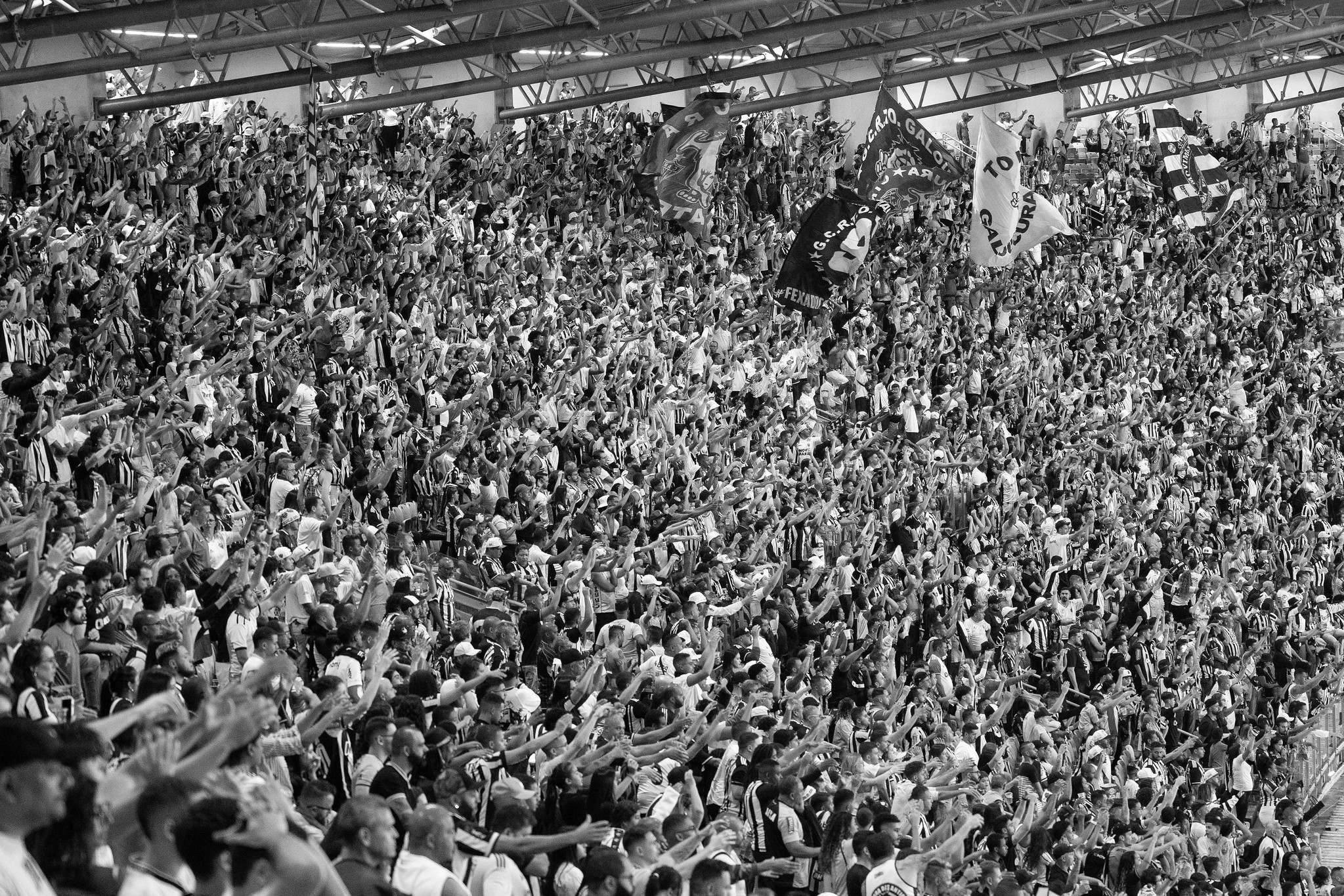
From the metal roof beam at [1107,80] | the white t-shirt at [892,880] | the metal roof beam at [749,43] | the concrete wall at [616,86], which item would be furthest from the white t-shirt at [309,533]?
the metal roof beam at [1107,80]

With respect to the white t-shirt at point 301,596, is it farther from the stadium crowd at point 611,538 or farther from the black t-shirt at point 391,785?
the black t-shirt at point 391,785

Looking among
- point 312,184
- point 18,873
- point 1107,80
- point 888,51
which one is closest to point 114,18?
point 312,184

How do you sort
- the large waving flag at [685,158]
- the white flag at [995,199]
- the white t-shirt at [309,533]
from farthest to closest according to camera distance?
1. the large waving flag at [685,158]
2. the white flag at [995,199]
3. the white t-shirt at [309,533]

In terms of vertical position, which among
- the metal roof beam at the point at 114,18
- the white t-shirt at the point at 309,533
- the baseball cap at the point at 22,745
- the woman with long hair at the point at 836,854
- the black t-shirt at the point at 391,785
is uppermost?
the metal roof beam at the point at 114,18

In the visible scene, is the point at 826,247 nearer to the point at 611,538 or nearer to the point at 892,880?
the point at 611,538

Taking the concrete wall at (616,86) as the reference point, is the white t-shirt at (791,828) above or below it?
below

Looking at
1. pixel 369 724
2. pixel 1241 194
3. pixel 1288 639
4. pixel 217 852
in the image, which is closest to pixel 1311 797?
pixel 1288 639

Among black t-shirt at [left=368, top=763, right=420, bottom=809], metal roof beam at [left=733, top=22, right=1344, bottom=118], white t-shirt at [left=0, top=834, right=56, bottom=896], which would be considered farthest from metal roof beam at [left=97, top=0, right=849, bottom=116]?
white t-shirt at [left=0, top=834, right=56, bottom=896]

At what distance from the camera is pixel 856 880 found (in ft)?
27.6

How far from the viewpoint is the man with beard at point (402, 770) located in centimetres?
794

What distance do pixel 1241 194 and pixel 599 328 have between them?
67.8 feet

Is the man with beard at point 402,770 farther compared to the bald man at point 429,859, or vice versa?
the man with beard at point 402,770

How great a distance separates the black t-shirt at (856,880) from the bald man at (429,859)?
7.58 feet

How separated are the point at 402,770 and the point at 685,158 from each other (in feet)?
71.6
